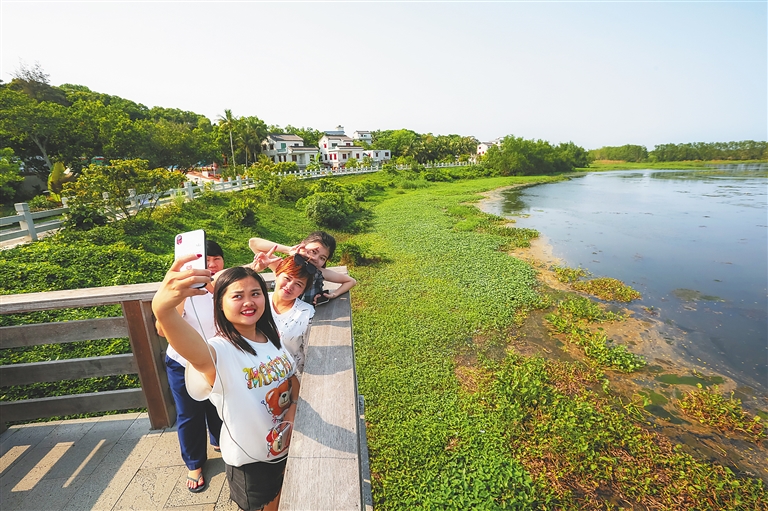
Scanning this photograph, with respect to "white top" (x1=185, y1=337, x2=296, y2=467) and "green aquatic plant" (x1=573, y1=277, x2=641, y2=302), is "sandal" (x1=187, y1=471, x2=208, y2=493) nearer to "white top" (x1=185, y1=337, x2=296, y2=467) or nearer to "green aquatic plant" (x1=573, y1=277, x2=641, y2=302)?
"white top" (x1=185, y1=337, x2=296, y2=467)

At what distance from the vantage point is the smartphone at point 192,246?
111 centimetres

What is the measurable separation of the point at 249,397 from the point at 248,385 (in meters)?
0.05

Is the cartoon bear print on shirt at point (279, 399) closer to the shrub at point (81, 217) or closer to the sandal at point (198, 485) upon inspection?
the sandal at point (198, 485)

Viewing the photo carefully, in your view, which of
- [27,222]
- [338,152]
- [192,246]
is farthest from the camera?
[338,152]

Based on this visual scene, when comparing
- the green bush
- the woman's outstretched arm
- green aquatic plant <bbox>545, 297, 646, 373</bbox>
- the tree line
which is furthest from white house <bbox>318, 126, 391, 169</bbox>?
the tree line

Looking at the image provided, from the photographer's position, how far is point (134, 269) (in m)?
6.39

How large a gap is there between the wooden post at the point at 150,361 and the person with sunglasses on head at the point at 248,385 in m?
0.88

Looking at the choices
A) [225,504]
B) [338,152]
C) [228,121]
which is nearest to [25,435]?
[225,504]

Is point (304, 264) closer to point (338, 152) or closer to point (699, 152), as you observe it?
point (338, 152)

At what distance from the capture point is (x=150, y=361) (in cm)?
217

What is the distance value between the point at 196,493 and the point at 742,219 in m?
25.0

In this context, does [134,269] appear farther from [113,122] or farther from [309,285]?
[113,122]

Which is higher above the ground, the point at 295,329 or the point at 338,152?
the point at 338,152

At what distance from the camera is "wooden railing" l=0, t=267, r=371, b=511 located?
1029 millimetres
